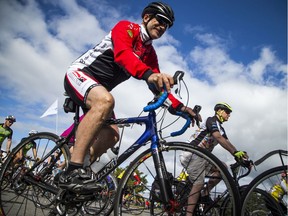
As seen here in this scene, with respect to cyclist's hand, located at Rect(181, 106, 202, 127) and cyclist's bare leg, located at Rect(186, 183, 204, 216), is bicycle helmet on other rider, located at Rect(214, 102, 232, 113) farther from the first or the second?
cyclist's bare leg, located at Rect(186, 183, 204, 216)

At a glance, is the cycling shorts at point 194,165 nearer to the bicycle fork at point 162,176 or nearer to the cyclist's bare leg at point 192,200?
the cyclist's bare leg at point 192,200

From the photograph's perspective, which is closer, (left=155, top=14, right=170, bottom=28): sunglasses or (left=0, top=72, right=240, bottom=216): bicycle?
(left=0, top=72, right=240, bottom=216): bicycle

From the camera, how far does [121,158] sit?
2410 mm

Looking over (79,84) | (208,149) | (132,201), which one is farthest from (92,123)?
(208,149)

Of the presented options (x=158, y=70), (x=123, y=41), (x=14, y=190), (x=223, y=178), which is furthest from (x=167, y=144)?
(x=14, y=190)

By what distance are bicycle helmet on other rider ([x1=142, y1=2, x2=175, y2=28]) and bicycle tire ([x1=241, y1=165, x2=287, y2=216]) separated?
6.74 feet

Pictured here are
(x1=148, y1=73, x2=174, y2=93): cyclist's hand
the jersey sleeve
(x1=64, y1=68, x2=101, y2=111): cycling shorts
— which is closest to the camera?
(x1=148, y1=73, x2=174, y2=93): cyclist's hand

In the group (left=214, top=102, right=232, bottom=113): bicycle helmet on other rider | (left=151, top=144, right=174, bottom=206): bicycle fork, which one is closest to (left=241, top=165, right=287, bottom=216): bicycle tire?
(left=151, top=144, right=174, bottom=206): bicycle fork

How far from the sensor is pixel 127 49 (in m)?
2.24

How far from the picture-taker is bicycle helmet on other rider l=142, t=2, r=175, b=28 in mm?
2750

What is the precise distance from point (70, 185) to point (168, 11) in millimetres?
2277

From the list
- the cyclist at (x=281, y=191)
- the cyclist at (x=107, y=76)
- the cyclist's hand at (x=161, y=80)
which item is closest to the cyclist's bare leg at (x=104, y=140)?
the cyclist at (x=107, y=76)

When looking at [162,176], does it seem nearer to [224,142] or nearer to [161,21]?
[161,21]

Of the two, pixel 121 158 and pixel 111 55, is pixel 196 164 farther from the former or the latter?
pixel 111 55
